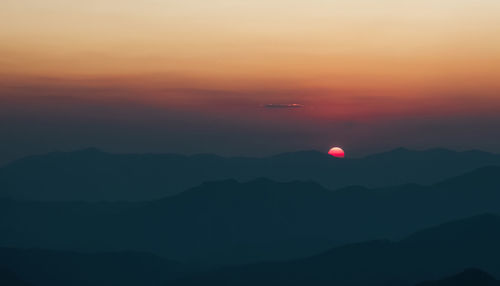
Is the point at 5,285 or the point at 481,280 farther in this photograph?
the point at 5,285

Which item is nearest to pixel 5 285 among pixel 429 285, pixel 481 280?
pixel 429 285

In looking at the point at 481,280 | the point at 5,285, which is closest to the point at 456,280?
the point at 481,280

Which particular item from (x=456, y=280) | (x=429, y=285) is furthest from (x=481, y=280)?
(x=429, y=285)

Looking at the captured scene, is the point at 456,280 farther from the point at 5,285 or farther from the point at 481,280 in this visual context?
the point at 5,285

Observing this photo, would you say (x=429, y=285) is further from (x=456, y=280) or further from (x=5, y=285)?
(x=5, y=285)

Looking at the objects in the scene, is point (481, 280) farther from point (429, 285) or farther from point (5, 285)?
point (5, 285)

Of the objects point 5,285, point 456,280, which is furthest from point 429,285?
point 5,285

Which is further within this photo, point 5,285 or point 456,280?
point 5,285

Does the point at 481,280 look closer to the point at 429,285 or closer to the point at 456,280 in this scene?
the point at 456,280
